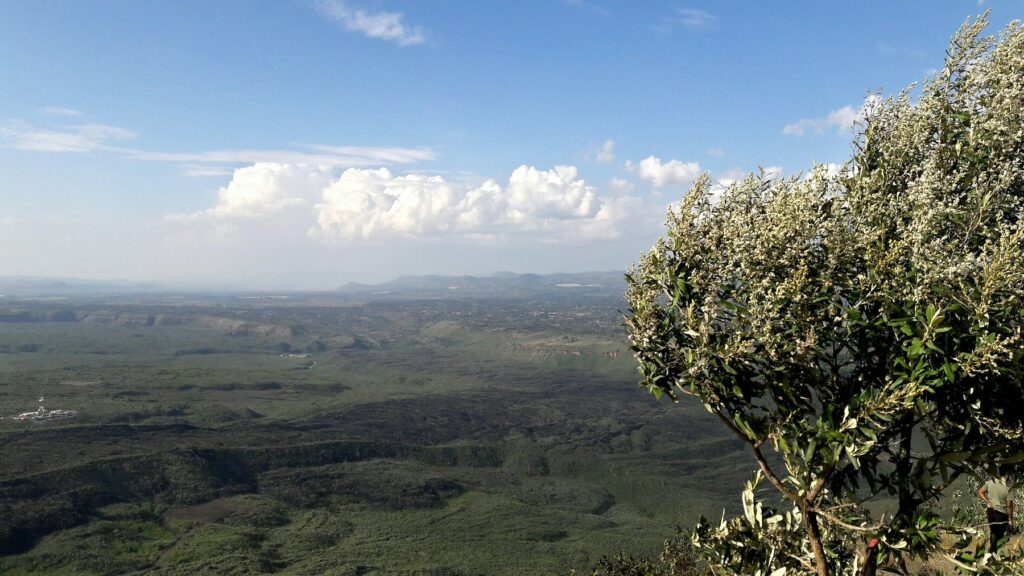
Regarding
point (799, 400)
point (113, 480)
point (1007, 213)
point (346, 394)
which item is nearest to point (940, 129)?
point (1007, 213)

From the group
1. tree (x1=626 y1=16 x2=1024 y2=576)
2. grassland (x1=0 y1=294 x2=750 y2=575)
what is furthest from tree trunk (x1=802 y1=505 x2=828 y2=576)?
grassland (x1=0 y1=294 x2=750 y2=575)

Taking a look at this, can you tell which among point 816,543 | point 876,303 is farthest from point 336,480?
point 876,303

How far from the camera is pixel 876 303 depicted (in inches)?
276

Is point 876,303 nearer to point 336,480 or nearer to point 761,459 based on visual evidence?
point 761,459

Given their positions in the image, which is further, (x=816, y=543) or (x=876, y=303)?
(x=816, y=543)

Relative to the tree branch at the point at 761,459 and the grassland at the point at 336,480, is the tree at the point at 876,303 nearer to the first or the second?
the tree branch at the point at 761,459

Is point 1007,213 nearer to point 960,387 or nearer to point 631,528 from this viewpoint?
point 960,387

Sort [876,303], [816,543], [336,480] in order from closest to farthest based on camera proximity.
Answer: [876,303]
[816,543]
[336,480]

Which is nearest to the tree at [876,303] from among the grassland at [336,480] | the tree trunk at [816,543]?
the tree trunk at [816,543]

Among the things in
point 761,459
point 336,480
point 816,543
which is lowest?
point 336,480

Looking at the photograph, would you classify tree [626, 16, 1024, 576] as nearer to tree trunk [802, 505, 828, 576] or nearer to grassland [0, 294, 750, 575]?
tree trunk [802, 505, 828, 576]

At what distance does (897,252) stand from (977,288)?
0.78 m

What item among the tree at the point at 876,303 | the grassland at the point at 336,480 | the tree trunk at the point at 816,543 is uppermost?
the tree at the point at 876,303

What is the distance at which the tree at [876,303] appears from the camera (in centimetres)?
638
